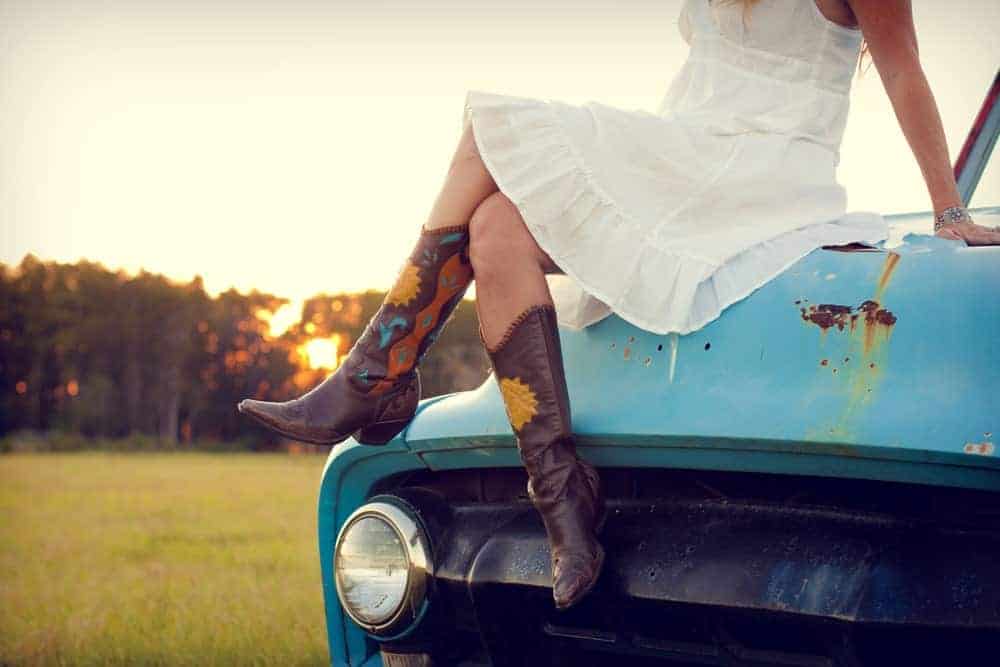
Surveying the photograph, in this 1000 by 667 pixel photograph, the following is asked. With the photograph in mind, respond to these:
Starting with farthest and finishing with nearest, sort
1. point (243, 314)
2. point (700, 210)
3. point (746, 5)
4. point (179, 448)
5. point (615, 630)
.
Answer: point (243, 314) < point (179, 448) < point (746, 5) < point (700, 210) < point (615, 630)

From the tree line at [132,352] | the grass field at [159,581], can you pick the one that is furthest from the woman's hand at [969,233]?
the tree line at [132,352]

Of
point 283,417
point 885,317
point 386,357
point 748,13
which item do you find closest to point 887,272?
point 885,317

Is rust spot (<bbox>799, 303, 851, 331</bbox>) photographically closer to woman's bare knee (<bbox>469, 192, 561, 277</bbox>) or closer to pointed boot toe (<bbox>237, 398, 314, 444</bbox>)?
woman's bare knee (<bbox>469, 192, 561, 277</bbox>)

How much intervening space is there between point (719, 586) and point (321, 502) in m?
0.93

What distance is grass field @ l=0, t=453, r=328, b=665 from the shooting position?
393 centimetres

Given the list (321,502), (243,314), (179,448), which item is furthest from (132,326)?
(321,502)

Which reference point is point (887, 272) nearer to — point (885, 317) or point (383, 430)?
point (885, 317)

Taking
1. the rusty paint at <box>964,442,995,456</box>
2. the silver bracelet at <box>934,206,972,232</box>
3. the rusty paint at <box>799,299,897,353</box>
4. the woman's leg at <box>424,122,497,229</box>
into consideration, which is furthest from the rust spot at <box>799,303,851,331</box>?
the woman's leg at <box>424,122,497,229</box>

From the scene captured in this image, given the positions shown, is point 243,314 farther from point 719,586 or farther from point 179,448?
point 719,586

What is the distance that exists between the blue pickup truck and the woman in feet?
0.21

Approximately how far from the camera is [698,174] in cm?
202

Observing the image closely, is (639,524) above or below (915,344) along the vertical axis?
Result: below

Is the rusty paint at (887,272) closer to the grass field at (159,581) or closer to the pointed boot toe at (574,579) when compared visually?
the pointed boot toe at (574,579)

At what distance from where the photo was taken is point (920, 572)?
1550 mm
